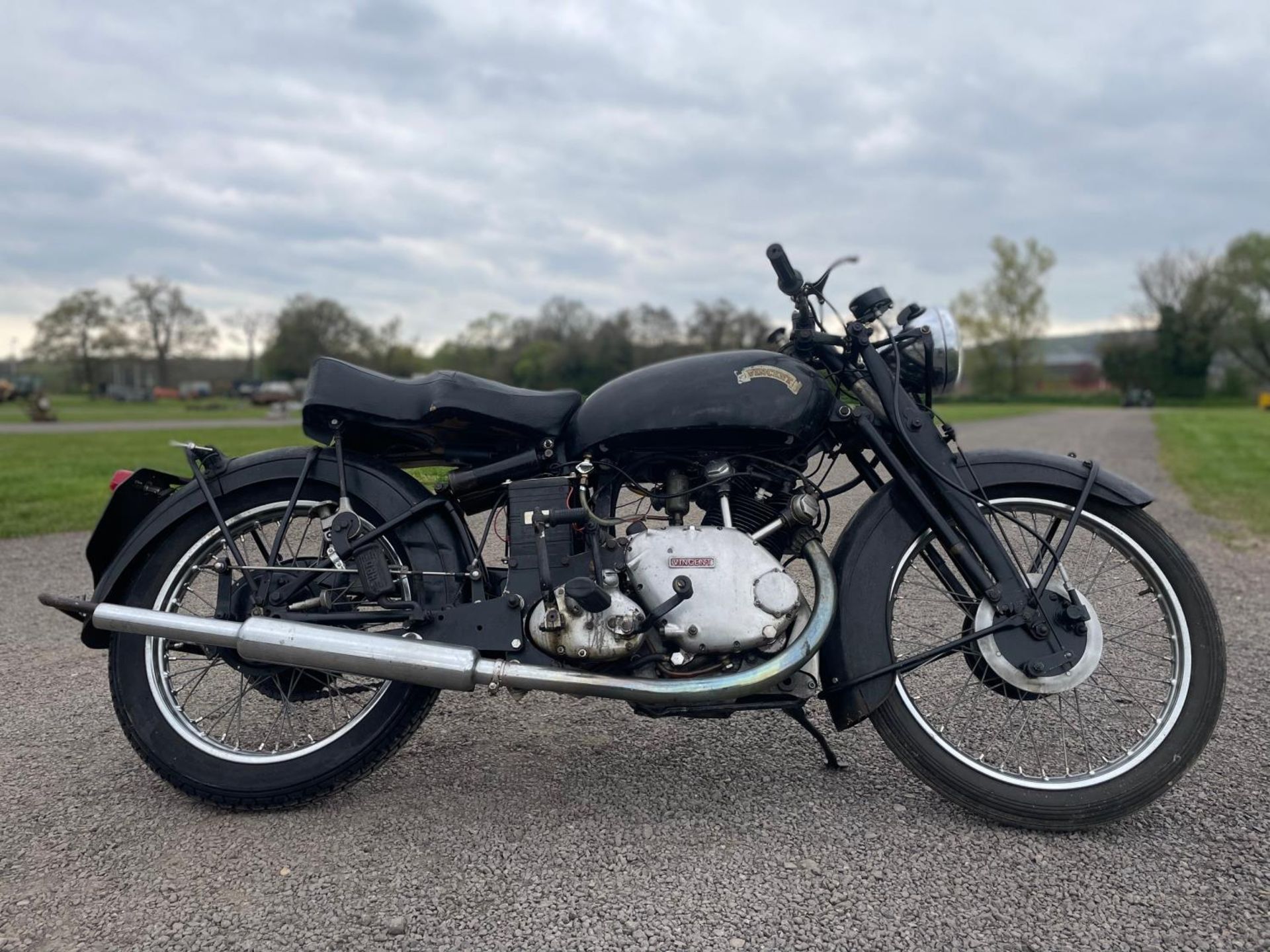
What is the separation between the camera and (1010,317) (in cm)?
7206

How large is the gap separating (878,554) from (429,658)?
1.37 meters

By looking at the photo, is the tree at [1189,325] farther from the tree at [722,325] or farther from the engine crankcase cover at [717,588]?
the engine crankcase cover at [717,588]

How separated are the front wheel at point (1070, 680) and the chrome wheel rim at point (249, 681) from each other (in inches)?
65.8

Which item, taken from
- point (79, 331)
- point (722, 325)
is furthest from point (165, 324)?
point (722, 325)

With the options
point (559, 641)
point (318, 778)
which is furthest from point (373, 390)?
point (318, 778)

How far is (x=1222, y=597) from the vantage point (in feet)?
17.5

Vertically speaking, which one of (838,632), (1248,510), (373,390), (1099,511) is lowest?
(1248,510)

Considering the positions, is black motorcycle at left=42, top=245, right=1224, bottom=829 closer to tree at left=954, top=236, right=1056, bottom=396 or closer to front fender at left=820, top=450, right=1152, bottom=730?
front fender at left=820, top=450, right=1152, bottom=730

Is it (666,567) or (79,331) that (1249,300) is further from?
(79,331)

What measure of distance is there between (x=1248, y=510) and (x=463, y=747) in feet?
29.7

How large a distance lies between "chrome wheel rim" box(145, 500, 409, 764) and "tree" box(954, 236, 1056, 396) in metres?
73.8

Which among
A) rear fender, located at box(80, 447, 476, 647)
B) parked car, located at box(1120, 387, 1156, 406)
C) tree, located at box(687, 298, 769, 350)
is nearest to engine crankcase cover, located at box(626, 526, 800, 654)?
rear fender, located at box(80, 447, 476, 647)

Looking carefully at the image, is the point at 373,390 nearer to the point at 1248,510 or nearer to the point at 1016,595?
the point at 1016,595

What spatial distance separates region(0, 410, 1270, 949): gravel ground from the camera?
2094 mm
